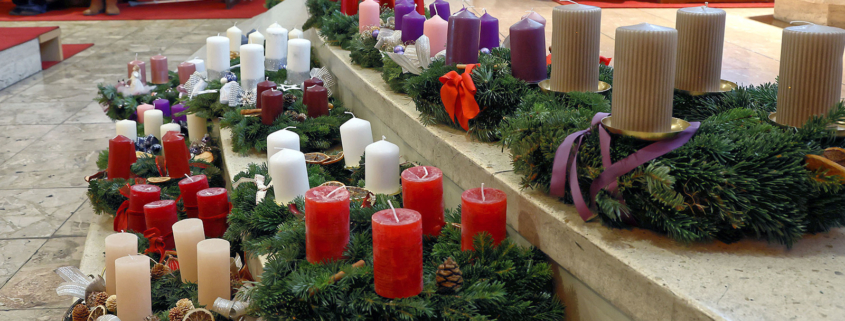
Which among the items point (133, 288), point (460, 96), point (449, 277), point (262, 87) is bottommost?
point (133, 288)

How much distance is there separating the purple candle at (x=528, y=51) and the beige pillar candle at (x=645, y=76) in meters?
0.42

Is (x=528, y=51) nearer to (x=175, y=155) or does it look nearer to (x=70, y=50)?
(x=175, y=155)

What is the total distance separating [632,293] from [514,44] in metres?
0.68

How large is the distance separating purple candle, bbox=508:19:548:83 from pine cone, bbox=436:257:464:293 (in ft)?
1.93

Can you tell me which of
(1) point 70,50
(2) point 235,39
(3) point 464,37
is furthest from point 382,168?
(1) point 70,50

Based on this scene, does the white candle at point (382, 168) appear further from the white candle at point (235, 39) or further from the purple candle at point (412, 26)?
the white candle at point (235, 39)

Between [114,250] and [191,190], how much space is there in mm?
362

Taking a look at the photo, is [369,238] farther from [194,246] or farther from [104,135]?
[104,135]

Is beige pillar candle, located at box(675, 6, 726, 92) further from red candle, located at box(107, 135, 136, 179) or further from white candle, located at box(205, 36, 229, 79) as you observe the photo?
white candle, located at box(205, 36, 229, 79)

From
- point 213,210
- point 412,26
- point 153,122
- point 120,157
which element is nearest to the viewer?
point 213,210

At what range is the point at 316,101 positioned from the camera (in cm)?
210

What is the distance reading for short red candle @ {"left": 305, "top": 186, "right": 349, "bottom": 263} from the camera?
1.08 m

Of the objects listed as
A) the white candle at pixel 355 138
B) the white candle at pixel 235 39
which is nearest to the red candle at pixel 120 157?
the white candle at pixel 355 138

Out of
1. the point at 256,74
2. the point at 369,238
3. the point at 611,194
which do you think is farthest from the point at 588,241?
the point at 256,74
